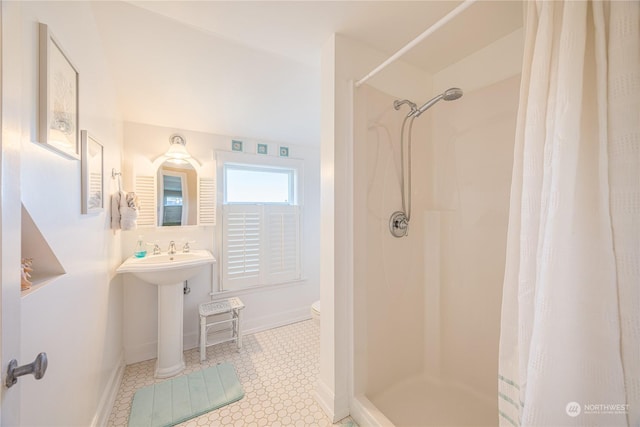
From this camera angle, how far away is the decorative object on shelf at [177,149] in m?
2.13

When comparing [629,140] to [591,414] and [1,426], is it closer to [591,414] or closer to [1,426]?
[591,414]

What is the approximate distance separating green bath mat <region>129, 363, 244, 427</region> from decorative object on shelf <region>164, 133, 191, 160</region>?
6.04ft

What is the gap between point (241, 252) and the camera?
8.07 feet

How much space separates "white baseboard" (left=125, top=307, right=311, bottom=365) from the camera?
6.56 ft

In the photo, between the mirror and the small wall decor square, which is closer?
the mirror

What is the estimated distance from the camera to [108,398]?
A: 1456 mm

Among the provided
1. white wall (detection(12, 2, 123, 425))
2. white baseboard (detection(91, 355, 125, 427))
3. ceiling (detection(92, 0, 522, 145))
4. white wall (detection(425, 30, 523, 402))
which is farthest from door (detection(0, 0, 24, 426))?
white wall (detection(425, 30, 523, 402))

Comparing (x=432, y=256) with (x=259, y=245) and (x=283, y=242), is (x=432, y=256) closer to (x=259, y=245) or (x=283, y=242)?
(x=283, y=242)

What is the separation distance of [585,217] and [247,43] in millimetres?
1779

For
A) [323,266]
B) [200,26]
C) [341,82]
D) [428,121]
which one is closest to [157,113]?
[200,26]

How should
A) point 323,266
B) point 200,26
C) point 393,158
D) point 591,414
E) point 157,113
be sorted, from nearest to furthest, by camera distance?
point 591,414 < point 200,26 < point 323,266 < point 393,158 < point 157,113

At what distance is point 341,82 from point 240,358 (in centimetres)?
230

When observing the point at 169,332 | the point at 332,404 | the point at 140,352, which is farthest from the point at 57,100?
the point at 140,352

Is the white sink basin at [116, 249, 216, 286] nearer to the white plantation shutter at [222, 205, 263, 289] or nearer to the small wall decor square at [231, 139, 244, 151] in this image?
the white plantation shutter at [222, 205, 263, 289]
